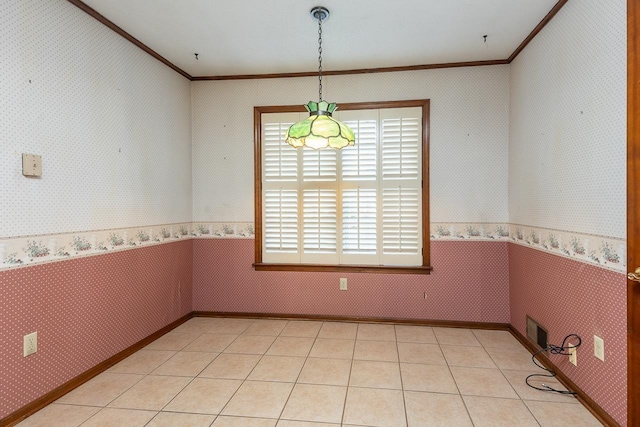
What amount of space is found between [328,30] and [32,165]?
2.23m

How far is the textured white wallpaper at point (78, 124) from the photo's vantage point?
195 centimetres

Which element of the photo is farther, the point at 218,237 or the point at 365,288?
the point at 218,237

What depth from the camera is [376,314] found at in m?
3.55

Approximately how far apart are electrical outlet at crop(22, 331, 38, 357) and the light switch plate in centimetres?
95

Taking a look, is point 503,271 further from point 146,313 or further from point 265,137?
point 146,313

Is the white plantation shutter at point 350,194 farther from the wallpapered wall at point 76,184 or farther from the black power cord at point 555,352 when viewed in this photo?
the black power cord at point 555,352

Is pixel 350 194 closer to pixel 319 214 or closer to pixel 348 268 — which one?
pixel 319 214

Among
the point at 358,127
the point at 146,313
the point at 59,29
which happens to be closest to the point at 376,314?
the point at 358,127

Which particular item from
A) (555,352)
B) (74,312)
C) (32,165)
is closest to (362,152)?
(555,352)

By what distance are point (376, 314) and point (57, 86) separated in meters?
3.21

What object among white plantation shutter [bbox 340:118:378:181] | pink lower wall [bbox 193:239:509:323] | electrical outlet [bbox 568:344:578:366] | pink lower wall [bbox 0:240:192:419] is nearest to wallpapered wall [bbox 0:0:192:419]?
pink lower wall [bbox 0:240:192:419]

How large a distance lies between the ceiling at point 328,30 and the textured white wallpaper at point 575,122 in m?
0.34

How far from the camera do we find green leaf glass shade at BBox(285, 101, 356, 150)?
2.05m

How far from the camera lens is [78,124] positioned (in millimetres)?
2375
